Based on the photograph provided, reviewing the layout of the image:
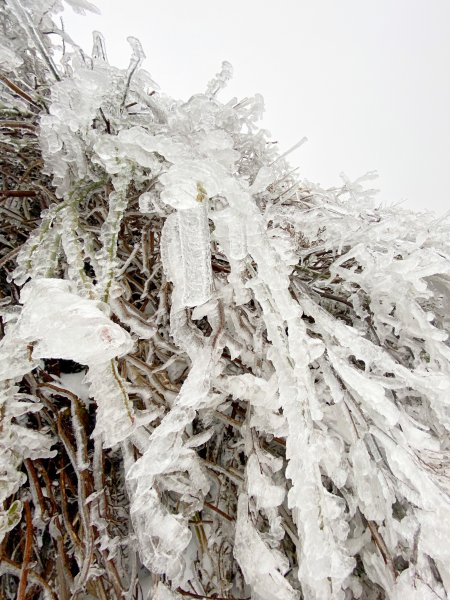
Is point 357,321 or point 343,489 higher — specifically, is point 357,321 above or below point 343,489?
above

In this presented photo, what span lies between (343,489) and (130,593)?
1.28ft

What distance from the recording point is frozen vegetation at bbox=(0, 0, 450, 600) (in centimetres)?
55

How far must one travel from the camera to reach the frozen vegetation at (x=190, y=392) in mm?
552

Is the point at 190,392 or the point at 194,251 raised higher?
the point at 194,251

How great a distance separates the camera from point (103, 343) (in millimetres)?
462

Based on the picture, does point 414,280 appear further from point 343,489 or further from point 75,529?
point 75,529

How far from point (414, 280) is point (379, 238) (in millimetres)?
156

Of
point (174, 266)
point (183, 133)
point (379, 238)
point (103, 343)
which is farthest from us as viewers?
point (379, 238)

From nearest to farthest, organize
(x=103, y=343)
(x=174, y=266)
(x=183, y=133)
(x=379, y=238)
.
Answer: (x=103, y=343), (x=174, y=266), (x=183, y=133), (x=379, y=238)

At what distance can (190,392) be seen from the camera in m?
0.57

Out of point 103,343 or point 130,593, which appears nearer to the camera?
point 103,343

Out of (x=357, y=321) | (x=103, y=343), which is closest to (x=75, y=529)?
(x=103, y=343)

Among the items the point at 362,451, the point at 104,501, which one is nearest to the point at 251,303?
the point at 362,451


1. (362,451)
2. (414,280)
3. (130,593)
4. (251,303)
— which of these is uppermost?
(414,280)
